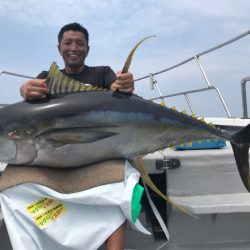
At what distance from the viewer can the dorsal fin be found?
192 cm

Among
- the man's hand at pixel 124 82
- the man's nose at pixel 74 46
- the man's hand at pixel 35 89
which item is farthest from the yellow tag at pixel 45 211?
the man's nose at pixel 74 46

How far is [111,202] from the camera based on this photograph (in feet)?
5.80

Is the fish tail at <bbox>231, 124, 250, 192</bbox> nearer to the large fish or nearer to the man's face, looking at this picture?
the large fish

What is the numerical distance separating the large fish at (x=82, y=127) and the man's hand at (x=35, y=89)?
0.03 metres

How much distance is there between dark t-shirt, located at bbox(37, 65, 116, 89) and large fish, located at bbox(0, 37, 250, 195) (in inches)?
22.5

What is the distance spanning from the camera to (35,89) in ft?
6.19

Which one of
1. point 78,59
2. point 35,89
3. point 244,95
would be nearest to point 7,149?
point 35,89

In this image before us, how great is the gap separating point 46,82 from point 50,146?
1.16ft

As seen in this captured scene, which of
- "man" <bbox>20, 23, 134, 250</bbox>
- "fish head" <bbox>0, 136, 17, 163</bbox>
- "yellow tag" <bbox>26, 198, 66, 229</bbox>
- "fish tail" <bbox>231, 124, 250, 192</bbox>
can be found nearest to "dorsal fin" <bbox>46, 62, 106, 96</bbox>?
"fish head" <bbox>0, 136, 17, 163</bbox>

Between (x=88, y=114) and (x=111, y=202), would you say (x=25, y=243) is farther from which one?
(x=88, y=114)

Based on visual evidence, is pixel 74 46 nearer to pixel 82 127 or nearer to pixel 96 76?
pixel 96 76

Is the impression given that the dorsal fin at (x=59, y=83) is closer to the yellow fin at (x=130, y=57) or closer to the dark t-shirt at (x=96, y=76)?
the yellow fin at (x=130, y=57)

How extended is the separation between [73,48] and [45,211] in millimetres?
1192

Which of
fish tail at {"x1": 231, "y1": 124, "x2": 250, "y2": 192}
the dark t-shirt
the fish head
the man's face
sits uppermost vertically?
the man's face
